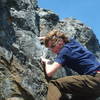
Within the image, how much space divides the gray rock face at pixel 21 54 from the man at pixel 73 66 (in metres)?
0.60

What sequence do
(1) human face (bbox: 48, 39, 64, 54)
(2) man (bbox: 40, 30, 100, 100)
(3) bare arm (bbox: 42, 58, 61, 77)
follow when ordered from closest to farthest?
(3) bare arm (bbox: 42, 58, 61, 77) < (2) man (bbox: 40, 30, 100, 100) < (1) human face (bbox: 48, 39, 64, 54)

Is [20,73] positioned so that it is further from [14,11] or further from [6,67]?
[14,11]

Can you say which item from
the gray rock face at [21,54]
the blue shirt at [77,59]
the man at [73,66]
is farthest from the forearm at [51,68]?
the gray rock face at [21,54]

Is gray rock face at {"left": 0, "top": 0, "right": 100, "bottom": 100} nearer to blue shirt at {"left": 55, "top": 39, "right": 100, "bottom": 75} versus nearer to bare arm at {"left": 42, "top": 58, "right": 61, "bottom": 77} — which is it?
bare arm at {"left": 42, "top": 58, "right": 61, "bottom": 77}

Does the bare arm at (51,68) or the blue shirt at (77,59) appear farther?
the blue shirt at (77,59)

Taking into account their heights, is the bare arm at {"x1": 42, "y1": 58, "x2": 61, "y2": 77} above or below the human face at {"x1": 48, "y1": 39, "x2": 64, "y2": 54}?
below

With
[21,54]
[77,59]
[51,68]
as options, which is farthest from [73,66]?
[21,54]

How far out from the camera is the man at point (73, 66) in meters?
11.0

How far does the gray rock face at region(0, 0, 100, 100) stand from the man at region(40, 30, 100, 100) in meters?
0.60

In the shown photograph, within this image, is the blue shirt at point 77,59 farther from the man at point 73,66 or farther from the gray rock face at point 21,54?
the gray rock face at point 21,54

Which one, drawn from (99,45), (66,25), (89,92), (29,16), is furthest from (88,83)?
(99,45)

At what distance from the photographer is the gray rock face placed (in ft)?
36.0

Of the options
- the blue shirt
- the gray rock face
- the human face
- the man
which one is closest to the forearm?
the man

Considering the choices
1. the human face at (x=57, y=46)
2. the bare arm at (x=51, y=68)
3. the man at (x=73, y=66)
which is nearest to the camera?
the bare arm at (x=51, y=68)
